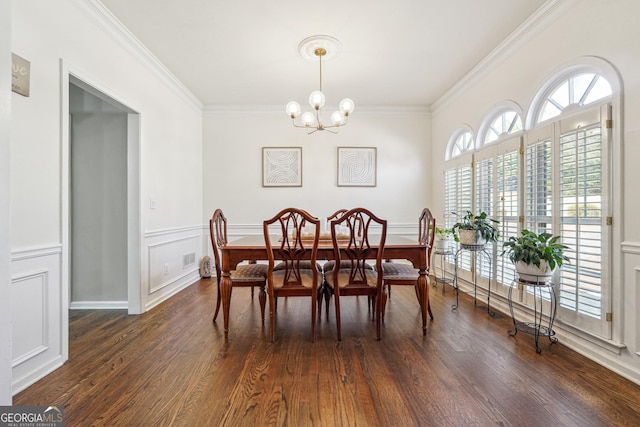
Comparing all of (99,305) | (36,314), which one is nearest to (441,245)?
(36,314)

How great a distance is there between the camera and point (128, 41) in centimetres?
277

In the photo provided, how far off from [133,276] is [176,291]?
838 mm

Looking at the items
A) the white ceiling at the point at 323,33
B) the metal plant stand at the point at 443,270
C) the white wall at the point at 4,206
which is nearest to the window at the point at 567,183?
the metal plant stand at the point at 443,270

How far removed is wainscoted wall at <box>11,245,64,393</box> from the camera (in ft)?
5.62

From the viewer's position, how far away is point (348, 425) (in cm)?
141

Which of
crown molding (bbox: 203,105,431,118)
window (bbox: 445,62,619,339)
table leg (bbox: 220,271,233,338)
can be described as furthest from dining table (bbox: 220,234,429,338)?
crown molding (bbox: 203,105,431,118)

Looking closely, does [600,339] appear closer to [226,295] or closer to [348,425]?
[348,425]

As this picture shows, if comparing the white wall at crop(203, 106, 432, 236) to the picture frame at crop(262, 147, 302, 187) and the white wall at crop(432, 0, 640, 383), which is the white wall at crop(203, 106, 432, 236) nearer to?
the picture frame at crop(262, 147, 302, 187)

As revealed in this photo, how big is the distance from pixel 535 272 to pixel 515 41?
216 centimetres

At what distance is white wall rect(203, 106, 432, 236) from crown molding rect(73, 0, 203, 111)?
1016 mm

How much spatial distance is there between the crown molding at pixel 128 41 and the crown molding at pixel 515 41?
3565 millimetres

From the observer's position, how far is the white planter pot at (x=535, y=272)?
2131 millimetres

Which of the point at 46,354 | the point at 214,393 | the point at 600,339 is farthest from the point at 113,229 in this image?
the point at 600,339

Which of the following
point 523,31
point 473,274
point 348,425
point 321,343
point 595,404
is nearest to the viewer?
point 348,425
